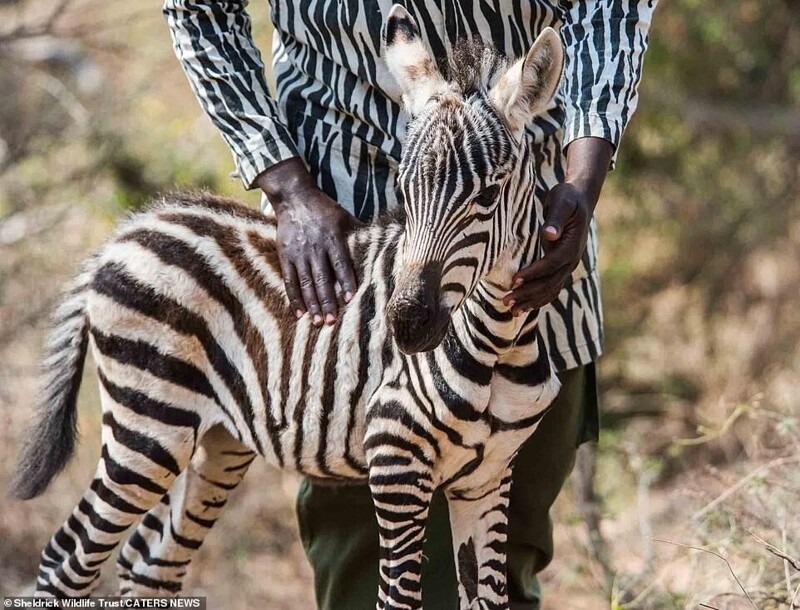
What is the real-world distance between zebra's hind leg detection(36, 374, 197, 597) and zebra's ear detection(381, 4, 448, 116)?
979 millimetres

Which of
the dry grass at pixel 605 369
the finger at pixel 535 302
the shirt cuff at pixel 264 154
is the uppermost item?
the shirt cuff at pixel 264 154

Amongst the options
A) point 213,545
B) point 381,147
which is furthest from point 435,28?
point 213,545

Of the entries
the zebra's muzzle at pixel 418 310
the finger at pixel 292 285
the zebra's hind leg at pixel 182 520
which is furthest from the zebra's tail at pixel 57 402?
the zebra's muzzle at pixel 418 310

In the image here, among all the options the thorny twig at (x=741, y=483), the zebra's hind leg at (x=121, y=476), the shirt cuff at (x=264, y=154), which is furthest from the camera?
the thorny twig at (x=741, y=483)

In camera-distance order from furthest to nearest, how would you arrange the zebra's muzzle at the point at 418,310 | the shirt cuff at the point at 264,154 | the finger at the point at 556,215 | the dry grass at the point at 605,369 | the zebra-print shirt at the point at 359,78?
the dry grass at the point at 605,369, the shirt cuff at the point at 264,154, the zebra-print shirt at the point at 359,78, the finger at the point at 556,215, the zebra's muzzle at the point at 418,310

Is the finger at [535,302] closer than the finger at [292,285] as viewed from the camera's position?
Yes

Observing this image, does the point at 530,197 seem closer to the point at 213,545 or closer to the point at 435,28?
the point at 435,28

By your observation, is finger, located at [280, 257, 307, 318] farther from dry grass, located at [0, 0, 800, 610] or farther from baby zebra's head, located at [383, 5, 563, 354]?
dry grass, located at [0, 0, 800, 610]

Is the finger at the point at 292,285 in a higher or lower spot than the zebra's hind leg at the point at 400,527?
higher

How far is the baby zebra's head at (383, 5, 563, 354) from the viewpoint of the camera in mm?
2191

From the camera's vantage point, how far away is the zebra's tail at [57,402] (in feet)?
10.4

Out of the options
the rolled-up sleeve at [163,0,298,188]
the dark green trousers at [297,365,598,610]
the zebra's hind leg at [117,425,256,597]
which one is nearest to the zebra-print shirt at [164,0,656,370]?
the rolled-up sleeve at [163,0,298,188]

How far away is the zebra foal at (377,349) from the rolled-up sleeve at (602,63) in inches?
9.8

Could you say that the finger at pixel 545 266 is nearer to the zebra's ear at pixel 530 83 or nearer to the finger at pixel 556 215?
the finger at pixel 556 215
